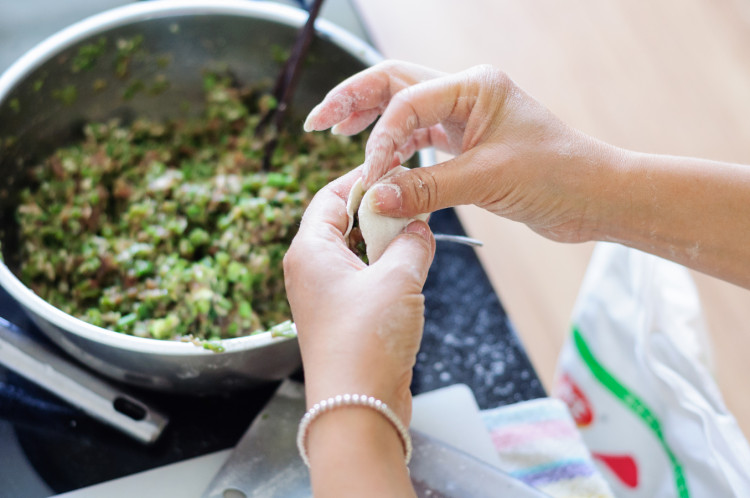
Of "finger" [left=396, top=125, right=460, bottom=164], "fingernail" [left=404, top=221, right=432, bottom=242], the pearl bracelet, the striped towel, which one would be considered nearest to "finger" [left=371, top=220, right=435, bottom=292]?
"fingernail" [left=404, top=221, right=432, bottom=242]

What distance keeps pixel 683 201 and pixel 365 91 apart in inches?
16.0

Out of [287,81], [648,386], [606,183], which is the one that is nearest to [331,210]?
[606,183]

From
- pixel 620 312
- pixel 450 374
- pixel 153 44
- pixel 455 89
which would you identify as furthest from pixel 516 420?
pixel 153 44

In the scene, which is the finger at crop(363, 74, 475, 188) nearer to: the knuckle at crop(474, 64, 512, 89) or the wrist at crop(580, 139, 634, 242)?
the knuckle at crop(474, 64, 512, 89)

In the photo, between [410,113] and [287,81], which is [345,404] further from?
[287,81]

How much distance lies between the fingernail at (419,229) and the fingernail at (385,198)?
3 centimetres

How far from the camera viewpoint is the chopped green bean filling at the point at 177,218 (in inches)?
35.5

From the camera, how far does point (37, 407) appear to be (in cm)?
88

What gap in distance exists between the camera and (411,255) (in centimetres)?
61

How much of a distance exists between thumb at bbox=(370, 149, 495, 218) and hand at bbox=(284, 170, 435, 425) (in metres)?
0.04

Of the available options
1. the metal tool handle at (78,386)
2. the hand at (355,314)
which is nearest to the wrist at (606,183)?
the hand at (355,314)

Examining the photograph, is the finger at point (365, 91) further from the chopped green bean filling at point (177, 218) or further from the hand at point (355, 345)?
the chopped green bean filling at point (177, 218)

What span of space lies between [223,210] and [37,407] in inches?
15.2

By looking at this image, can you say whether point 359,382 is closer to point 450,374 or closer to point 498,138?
point 498,138
